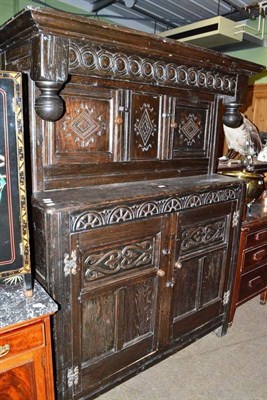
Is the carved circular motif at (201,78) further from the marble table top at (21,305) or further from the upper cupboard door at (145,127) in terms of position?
the marble table top at (21,305)

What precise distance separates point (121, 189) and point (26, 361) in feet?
2.71

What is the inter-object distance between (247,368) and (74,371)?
44.0 inches

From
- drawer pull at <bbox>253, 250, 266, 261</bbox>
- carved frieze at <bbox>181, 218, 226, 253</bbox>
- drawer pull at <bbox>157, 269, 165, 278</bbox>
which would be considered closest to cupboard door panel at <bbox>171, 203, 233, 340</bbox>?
carved frieze at <bbox>181, 218, 226, 253</bbox>

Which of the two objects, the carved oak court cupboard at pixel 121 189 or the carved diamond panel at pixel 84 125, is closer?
the carved oak court cupboard at pixel 121 189

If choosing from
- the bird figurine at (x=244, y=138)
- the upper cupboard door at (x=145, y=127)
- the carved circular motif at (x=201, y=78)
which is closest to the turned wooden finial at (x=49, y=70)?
the upper cupboard door at (x=145, y=127)

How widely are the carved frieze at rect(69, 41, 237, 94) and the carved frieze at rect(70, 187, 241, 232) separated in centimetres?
60

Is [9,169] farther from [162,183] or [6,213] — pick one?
[162,183]

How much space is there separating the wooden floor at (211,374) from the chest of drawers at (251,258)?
22 cm

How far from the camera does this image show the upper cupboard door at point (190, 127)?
178 centimetres

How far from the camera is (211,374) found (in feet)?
6.01

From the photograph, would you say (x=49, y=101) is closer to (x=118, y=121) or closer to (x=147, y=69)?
(x=118, y=121)

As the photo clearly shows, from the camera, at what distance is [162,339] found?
1740 mm

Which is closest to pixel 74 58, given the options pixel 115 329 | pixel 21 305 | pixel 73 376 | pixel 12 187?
pixel 12 187

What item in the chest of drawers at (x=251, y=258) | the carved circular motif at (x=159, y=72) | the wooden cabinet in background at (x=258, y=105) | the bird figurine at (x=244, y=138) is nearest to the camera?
the carved circular motif at (x=159, y=72)
